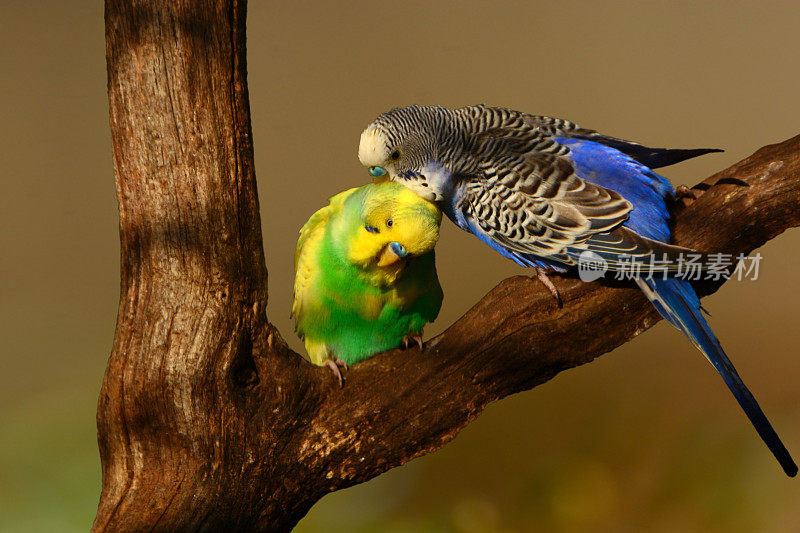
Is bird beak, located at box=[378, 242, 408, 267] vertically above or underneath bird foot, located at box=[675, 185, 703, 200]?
underneath

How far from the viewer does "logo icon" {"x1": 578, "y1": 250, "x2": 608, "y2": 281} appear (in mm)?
2436

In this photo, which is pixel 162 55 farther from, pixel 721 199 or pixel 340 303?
pixel 721 199

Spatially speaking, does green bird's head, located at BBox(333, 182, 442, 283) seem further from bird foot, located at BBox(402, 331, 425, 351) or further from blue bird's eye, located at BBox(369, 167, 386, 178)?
bird foot, located at BBox(402, 331, 425, 351)

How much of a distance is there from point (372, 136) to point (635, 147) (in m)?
1.19

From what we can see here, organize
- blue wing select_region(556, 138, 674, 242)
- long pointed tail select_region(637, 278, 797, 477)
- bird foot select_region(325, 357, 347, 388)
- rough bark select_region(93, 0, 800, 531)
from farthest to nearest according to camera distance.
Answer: bird foot select_region(325, 357, 347, 388)
blue wing select_region(556, 138, 674, 242)
long pointed tail select_region(637, 278, 797, 477)
rough bark select_region(93, 0, 800, 531)

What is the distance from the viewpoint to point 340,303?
9.21 ft

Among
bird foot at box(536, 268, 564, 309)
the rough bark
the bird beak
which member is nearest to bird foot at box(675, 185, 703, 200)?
the rough bark

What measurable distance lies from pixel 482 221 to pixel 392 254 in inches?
17.5

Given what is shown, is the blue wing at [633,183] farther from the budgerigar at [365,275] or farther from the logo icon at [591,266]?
the budgerigar at [365,275]

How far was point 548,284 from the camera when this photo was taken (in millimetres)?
2588

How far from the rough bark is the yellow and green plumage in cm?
20

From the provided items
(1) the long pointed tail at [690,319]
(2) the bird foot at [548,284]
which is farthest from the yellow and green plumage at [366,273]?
(1) the long pointed tail at [690,319]

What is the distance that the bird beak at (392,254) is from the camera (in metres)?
2.45

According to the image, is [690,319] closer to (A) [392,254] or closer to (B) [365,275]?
(A) [392,254]
